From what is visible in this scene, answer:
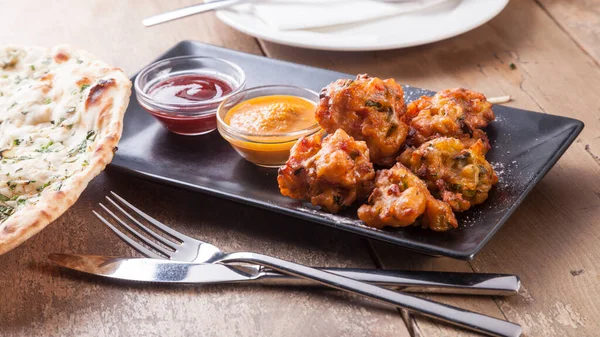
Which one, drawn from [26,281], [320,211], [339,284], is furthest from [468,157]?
[26,281]

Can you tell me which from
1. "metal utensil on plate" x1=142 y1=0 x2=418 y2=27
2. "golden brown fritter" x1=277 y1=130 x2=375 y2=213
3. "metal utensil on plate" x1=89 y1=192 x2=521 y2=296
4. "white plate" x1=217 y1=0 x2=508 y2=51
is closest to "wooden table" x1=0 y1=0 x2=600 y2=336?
"metal utensil on plate" x1=89 y1=192 x2=521 y2=296

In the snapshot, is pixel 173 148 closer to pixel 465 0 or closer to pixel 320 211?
pixel 320 211

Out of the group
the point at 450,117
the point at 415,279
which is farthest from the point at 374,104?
the point at 415,279

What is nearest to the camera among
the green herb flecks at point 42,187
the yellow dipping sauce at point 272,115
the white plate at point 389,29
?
the green herb flecks at point 42,187

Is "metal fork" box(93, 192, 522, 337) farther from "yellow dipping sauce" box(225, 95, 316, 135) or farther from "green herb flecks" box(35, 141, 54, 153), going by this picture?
"yellow dipping sauce" box(225, 95, 316, 135)

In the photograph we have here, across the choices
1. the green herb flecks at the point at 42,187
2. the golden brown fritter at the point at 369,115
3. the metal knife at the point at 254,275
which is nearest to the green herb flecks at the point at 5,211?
the green herb flecks at the point at 42,187

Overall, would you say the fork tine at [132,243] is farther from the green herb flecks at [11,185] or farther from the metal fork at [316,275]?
the green herb flecks at [11,185]

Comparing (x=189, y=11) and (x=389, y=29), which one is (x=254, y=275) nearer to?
(x=389, y=29)
